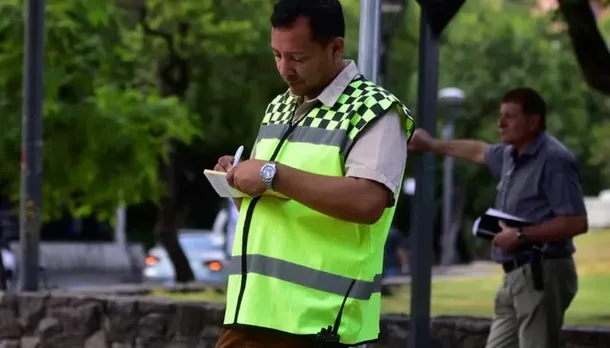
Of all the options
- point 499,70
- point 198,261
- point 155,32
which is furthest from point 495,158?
point 499,70

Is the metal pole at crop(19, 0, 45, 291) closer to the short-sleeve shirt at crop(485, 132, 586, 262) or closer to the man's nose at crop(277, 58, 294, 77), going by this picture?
the short-sleeve shirt at crop(485, 132, 586, 262)

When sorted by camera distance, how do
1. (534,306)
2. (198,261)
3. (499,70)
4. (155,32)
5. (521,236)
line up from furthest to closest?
1. (499,70)
2. (198,261)
3. (155,32)
4. (534,306)
5. (521,236)

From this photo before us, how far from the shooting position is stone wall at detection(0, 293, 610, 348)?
25.9 feet

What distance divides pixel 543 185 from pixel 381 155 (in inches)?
109

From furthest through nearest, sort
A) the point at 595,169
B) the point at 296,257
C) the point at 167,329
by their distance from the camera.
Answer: the point at 595,169 → the point at 167,329 → the point at 296,257

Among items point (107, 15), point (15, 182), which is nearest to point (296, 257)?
point (107, 15)

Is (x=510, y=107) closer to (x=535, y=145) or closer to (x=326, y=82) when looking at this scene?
(x=535, y=145)

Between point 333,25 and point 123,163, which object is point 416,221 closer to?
point 333,25

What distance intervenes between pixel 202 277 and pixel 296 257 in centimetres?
1859

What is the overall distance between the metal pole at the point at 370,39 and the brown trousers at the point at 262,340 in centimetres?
178

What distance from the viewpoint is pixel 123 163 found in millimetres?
11828

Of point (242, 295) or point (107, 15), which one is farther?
point (107, 15)

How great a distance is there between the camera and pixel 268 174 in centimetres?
309

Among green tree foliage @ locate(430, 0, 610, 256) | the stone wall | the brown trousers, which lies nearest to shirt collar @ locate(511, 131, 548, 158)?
the stone wall
